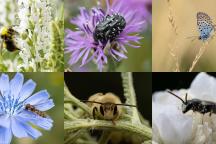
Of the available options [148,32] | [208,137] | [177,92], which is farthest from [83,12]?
[208,137]

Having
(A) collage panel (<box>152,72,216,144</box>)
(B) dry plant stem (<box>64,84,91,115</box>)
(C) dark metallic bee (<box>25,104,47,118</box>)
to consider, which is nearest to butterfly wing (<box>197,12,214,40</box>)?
(A) collage panel (<box>152,72,216,144</box>)

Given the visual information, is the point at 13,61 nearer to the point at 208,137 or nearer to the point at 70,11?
the point at 70,11

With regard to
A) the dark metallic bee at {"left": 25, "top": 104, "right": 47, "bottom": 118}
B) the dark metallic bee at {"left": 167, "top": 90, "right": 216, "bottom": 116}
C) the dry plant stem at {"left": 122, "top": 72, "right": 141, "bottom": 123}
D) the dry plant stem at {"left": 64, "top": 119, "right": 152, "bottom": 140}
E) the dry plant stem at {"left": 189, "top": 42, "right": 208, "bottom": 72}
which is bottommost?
the dry plant stem at {"left": 64, "top": 119, "right": 152, "bottom": 140}

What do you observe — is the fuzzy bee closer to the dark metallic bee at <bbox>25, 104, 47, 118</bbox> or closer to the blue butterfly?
the dark metallic bee at <bbox>25, 104, 47, 118</bbox>

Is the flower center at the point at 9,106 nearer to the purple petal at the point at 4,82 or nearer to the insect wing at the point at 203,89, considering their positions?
the purple petal at the point at 4,82

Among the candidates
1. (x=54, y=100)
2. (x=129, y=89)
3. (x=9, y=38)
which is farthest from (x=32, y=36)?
(x=129, y=89)

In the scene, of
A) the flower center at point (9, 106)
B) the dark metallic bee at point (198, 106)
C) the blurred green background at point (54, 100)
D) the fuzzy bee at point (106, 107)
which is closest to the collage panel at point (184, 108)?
the dark metallic bee at point (198, 106)
